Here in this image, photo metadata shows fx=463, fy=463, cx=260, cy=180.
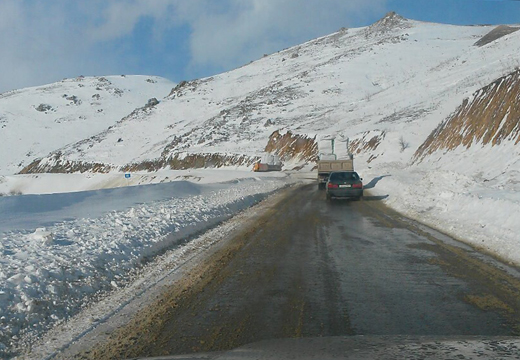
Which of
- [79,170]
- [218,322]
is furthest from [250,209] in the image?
[79,170]

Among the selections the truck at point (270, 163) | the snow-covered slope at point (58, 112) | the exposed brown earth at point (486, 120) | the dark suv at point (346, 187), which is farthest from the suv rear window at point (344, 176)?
the snow-covered slope at point (58, 112)

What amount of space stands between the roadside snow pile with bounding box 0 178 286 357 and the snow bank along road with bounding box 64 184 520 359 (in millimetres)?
1124

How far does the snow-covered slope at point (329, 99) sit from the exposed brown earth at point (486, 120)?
1097cm

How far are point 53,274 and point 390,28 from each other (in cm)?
15647

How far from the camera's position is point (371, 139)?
59.9m

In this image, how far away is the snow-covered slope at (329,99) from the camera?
201ft

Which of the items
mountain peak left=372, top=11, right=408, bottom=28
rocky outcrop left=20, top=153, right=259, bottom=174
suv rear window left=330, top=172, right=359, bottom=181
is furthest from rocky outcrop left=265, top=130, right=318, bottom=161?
mountain peak left=372, top=11, right=408, bottom=28

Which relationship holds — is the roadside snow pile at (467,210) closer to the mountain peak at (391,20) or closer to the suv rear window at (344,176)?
the suv rear window at (344,176)

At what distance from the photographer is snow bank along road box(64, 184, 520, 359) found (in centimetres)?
518

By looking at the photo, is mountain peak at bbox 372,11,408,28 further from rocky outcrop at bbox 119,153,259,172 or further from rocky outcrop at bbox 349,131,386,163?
rocky outcrop at bbox 349,131,386,163

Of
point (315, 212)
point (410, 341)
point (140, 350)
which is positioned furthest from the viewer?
point (315, 212)

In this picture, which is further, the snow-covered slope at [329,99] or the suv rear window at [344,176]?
the snow-covered slope at [329,99]

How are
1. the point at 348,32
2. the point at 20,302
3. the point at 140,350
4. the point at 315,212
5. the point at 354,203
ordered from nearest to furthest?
the point at 140,350 < the point at 20,302 < the point at 315,212 < the point at 354,203 < the point at 348,32

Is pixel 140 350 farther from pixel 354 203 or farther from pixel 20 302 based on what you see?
pixel 354 203
